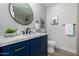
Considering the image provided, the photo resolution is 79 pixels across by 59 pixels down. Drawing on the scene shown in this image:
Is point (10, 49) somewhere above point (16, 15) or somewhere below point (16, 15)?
below

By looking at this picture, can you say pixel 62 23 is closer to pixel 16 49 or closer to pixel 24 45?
pixel 24 45

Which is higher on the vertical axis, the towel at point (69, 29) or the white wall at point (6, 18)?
the white wall at point (6, 18)

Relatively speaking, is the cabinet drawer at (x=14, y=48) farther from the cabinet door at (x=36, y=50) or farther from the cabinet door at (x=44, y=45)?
the cabinet door at (x=44, y=45)

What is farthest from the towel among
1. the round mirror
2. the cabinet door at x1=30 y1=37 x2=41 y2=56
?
the round mirror

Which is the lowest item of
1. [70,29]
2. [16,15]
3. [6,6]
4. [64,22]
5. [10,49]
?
[10,49]

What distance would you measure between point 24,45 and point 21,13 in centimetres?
53

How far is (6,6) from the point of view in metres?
1.19

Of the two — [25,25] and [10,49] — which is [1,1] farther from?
[10,49]

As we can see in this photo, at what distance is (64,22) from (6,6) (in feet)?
3.01

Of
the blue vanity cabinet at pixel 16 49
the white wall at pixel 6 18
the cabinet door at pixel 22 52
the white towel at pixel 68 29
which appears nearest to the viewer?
the blue vanity cabinet at pixel 16 49

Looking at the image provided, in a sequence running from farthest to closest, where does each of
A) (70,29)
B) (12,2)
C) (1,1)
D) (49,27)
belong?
(70,29), (49,27), (12,2), (1,1)

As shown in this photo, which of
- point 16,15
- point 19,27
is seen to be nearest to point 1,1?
point 16,15

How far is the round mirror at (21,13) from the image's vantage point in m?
1.26

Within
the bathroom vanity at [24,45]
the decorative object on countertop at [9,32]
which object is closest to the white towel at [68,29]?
the bathroom vanity at [24,45]
